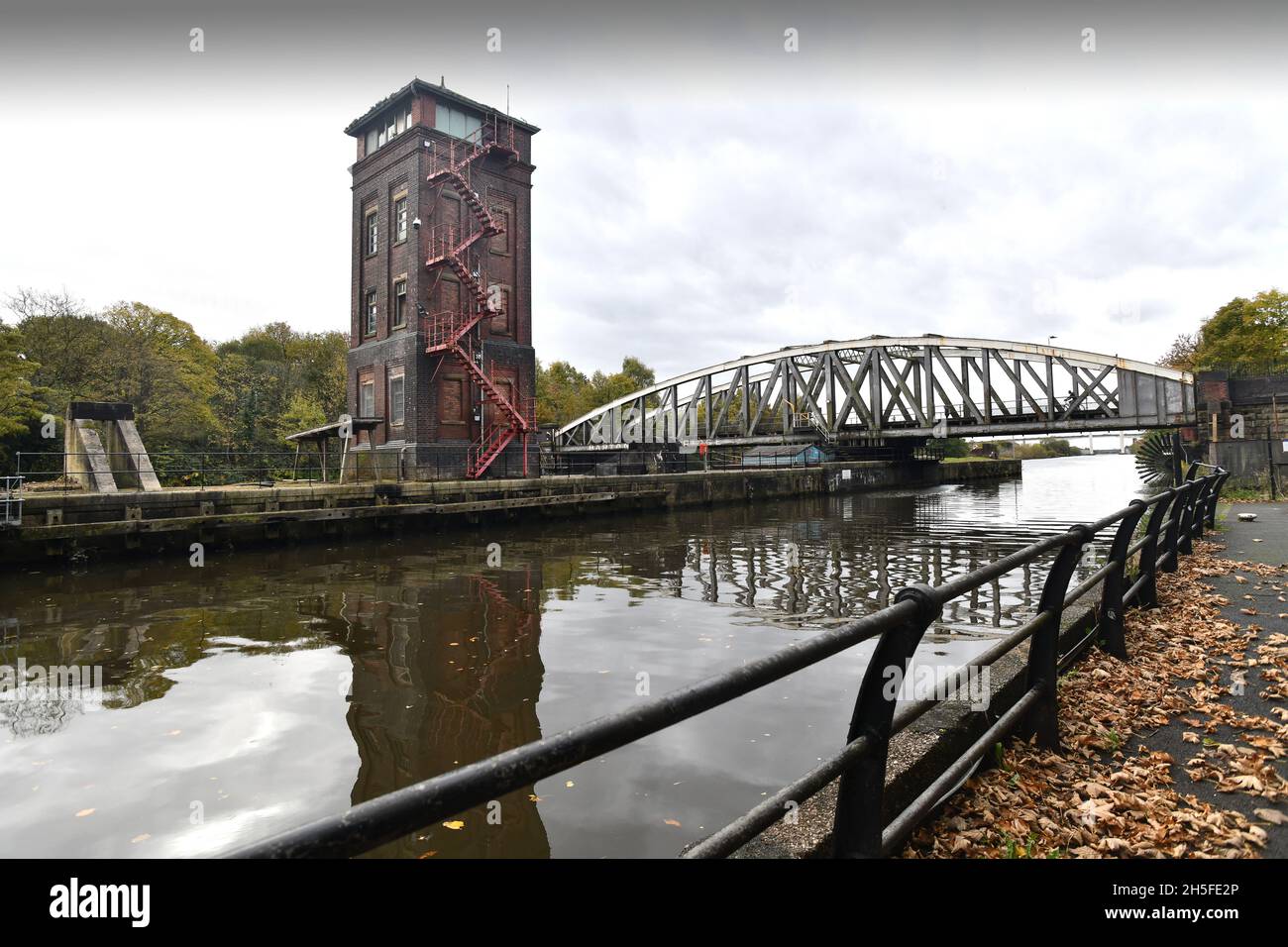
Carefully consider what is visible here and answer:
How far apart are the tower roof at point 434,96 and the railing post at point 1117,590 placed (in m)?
34.1

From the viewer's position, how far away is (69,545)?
16.4 m

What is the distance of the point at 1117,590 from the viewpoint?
564cm

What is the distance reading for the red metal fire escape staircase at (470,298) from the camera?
103 feet

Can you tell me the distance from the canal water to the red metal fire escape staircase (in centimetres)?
1538

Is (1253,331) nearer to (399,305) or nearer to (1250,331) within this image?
(1250,331)

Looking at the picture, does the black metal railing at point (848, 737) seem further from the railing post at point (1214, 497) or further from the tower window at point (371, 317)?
the tower window at point (371, 317)

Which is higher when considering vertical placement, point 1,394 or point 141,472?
point 1,394

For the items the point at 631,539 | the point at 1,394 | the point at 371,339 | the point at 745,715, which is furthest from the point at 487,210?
the point at 745,715

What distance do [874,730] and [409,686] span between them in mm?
6184

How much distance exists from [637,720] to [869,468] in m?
58.6

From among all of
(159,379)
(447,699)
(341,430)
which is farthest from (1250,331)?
(159,379)

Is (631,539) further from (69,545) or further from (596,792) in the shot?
(596,792)

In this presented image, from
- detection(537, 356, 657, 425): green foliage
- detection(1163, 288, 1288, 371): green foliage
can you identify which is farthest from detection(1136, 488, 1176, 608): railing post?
detection(537, 356, 657, 425): green foliage

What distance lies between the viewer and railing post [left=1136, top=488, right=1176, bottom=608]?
22.0 feet
